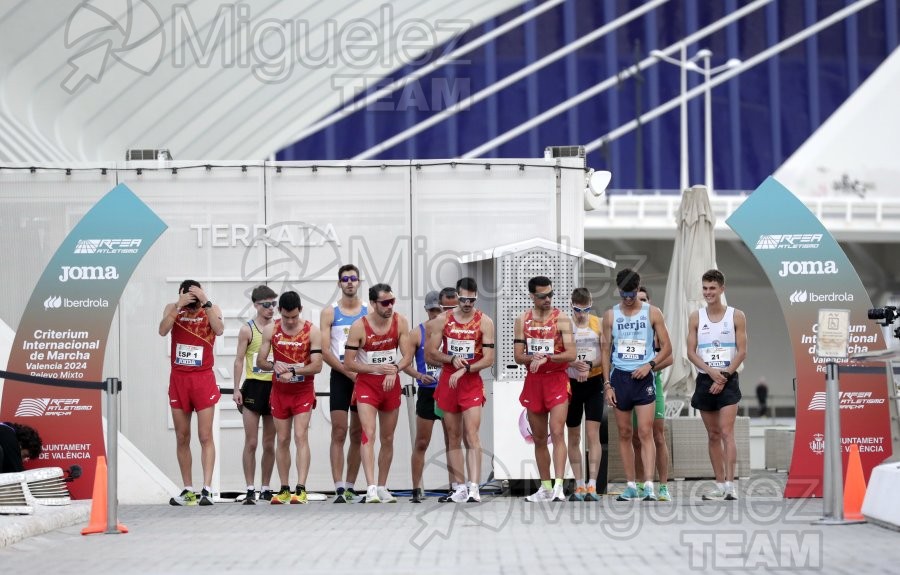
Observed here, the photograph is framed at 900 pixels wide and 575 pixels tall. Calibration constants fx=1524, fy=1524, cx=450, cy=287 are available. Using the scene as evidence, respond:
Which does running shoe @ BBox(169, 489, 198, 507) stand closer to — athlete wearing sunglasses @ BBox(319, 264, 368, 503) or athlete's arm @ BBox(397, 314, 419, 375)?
athlete wearing sunglasses @ BBox(319, 264, 368, 503)

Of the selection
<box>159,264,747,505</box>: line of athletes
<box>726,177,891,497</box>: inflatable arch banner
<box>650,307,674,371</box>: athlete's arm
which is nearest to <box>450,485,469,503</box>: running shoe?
<box>159,264,747,505</box>: line of athletes

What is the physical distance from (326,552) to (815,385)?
229 inches

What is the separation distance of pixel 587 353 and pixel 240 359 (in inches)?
116

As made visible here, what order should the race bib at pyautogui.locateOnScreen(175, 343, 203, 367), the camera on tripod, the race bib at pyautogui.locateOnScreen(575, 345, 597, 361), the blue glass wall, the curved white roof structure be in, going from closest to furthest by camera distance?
1. the camera on tripod
2. the race bib at pyautogui.locateOnScreen(175, 343, 203, 367)
3. the race bib at pyautogui.locateOnScreen(575, 345, 597, 361)
4. the curved white roof structure
5. the blue glass wall

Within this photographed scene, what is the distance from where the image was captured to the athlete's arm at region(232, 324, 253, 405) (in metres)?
12.9

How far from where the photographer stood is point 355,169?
14.5 m

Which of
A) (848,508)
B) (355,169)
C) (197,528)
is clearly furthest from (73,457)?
(848,508)

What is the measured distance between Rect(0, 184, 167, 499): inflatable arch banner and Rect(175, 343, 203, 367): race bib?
2.46 feet

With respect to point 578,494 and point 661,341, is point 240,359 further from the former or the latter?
point 661,341

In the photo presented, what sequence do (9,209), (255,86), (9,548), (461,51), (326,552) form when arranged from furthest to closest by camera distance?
1. (461,51)
2. (255,86)
3. (9,209)
4. (9,548)
5. (326,552)

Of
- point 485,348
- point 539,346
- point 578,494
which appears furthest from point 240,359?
point 578,494

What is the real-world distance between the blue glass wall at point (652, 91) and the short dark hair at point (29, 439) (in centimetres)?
4643

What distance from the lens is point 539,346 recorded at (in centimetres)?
1241

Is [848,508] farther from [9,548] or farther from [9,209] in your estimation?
[9,209]
